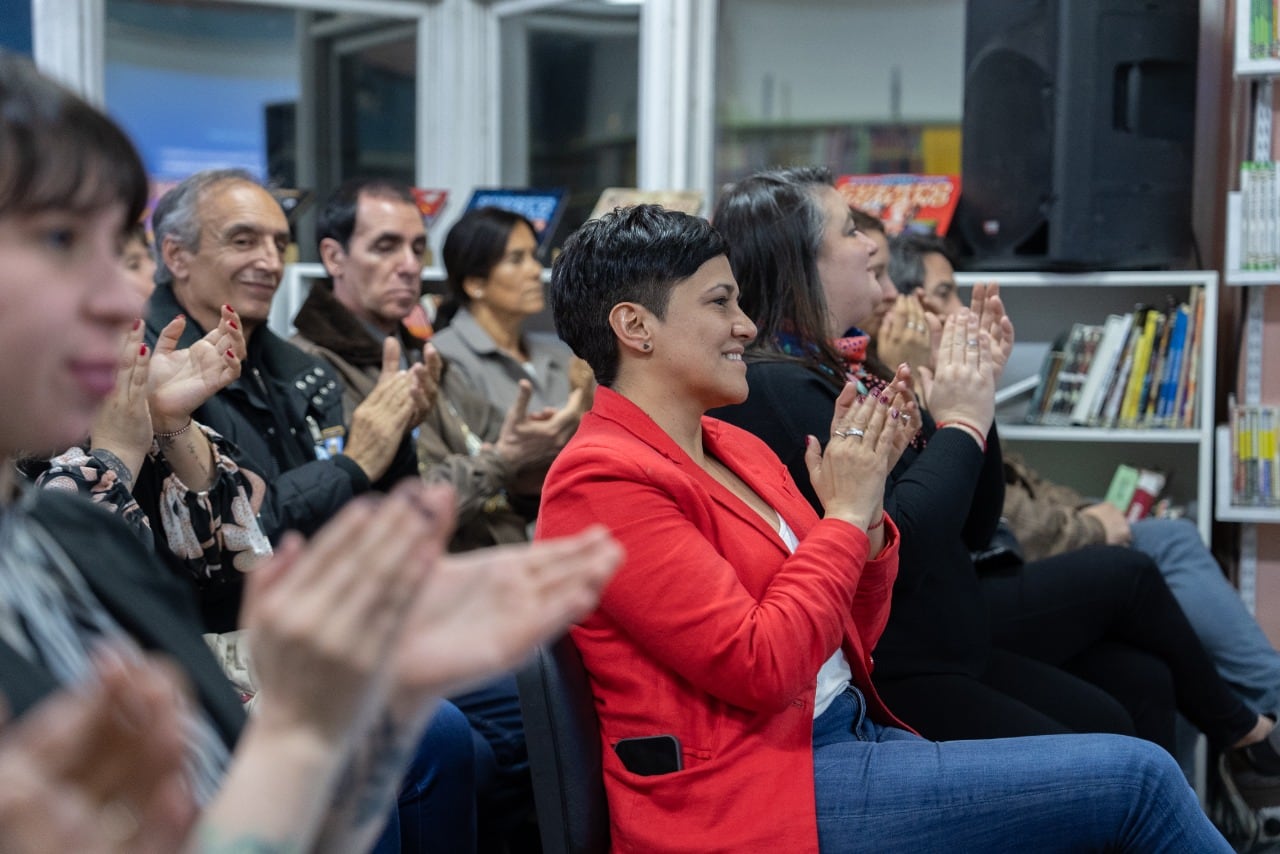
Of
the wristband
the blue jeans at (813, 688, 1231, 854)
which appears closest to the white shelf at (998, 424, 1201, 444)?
the wristband

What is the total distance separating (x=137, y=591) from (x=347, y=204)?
2.24 meters

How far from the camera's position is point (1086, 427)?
3.26 meters

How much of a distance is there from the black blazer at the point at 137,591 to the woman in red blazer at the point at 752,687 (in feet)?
1.78

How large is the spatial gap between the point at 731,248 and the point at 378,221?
1156mm

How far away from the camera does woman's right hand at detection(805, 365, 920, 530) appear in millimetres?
1506

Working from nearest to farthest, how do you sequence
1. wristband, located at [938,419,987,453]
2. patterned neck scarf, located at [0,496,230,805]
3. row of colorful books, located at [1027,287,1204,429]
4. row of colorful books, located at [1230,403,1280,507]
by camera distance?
patterned neck scarf, located at [0,496,230,805] → wristband, located at [938,419,987,453] → row of colorful books, located at [1230,403,1280,507] → row of colorful books, located at [1027,287,1204,429]

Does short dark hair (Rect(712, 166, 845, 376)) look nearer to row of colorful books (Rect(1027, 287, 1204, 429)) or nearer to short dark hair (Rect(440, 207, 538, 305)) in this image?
short dark hair (Rect(440, 207, 538, 305))

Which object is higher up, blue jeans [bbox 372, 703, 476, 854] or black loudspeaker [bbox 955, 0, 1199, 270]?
black loudspeaker [bbox 955, 0, 1199, 270]

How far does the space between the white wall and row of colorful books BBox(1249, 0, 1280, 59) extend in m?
0.98

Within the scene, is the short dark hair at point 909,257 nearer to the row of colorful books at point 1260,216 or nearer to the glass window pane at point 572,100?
the row of colorful books at point 1260,216

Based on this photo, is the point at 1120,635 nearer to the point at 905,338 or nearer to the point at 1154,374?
the point at 905,338

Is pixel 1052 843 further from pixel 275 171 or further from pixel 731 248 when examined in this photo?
pixel 275 171

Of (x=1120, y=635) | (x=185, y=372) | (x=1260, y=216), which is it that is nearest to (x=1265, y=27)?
(x=1260, y=216)

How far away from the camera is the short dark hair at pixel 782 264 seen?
6.62 feet
